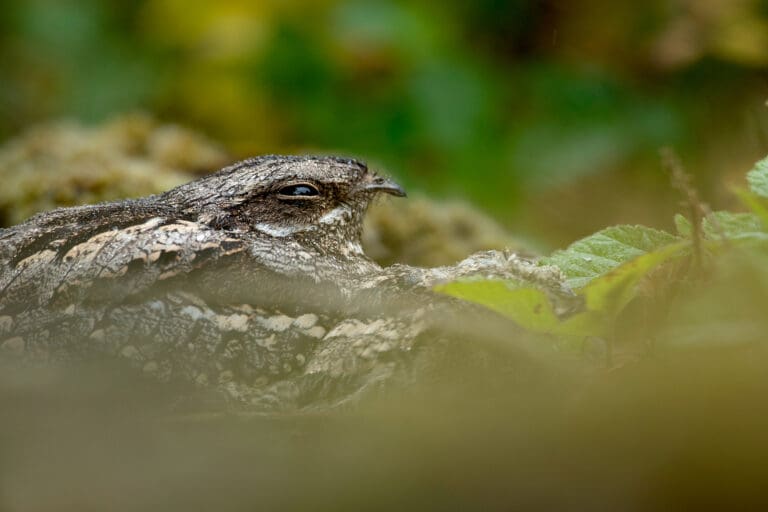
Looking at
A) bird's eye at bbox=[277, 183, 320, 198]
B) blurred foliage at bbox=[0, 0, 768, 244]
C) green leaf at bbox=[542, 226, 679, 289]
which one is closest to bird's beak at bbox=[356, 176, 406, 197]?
bird's eye at bbox=[277, 183, 320, 198]

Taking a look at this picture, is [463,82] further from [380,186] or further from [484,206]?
[380,186]

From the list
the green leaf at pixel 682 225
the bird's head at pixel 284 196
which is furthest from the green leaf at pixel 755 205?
the bird's head at pixel 284 196

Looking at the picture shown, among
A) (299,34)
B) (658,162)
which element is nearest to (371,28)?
(299,34)

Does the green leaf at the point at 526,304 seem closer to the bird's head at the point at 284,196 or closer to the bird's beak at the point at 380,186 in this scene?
the bird's head at the point at 284,196

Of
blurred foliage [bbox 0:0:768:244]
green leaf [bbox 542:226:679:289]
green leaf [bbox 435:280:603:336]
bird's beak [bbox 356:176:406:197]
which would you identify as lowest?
green leaf [bbox 435:280:603:336]

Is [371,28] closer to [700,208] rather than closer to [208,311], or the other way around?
[208,311]

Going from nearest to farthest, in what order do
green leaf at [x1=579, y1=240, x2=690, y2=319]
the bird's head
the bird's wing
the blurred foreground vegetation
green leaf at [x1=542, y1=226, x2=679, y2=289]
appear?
the blurred foreground vegetation → green leaf at [x1=579, y1=240, x2=690, y2=319] → green leaf at [x1=542, y1=226, x2=679, y2=289] → the bird's wing → the bird's head

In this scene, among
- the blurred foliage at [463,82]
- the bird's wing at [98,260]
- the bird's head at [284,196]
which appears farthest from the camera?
the blurred foliage at [463,82]

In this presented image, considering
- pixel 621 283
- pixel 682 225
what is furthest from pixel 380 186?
pixel 621 283

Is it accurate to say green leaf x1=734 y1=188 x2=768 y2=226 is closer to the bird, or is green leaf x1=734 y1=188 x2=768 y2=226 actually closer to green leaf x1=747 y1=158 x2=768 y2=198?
green leaf x1=747 y1=158 x2=768 y2=198
